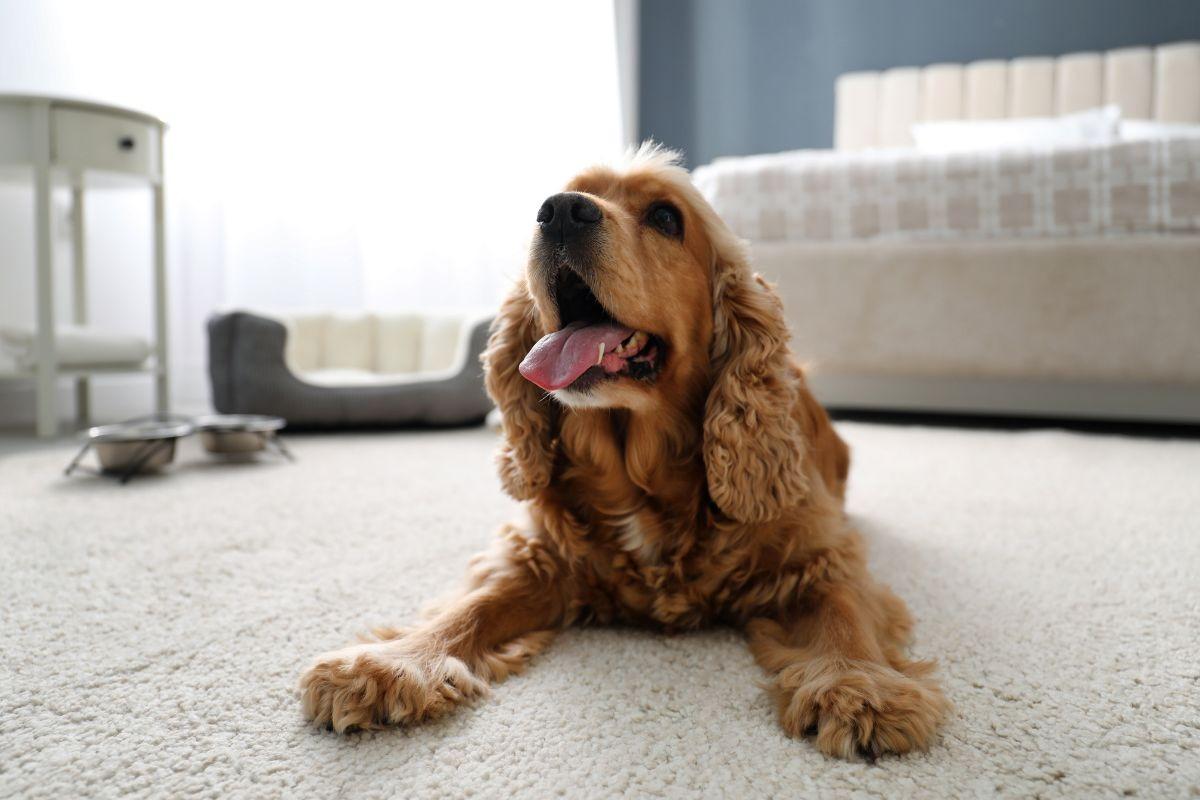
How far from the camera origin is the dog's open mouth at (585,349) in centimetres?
112

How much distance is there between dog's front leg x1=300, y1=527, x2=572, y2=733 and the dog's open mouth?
0.83 ft

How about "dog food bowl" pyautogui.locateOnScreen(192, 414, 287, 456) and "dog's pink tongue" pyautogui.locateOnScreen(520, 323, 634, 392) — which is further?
"dog food bowl" pyautogui.locateOnScreen(192, 414, 287, 456)

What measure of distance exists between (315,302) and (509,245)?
1.18 m

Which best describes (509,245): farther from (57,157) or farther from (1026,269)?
(1026,269)

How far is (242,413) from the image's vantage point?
3.10 meters

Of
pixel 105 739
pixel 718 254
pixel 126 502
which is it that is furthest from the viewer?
pixel 126 502

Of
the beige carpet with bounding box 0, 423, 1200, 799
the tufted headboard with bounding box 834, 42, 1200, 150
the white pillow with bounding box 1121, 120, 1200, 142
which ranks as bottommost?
the beige carpet with bounding box 0, 423, 1200, 799

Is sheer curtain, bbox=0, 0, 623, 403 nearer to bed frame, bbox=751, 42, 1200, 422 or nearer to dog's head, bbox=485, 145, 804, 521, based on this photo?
bed frame, bbox=751, 42, 1200, 422

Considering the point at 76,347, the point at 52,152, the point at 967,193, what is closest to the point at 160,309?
the point at 76,347

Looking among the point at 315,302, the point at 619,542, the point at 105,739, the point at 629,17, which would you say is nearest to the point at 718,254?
the point at 619,542

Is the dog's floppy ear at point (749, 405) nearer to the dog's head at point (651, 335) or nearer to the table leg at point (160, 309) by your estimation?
the dog's head at point (651, 335)

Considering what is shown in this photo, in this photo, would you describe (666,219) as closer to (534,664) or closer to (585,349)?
(585,349)

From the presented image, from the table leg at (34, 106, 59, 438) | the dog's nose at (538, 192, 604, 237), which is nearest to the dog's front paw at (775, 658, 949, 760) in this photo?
the dog's nose at (538, 192, 604, 237)

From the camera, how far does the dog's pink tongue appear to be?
111 cm
